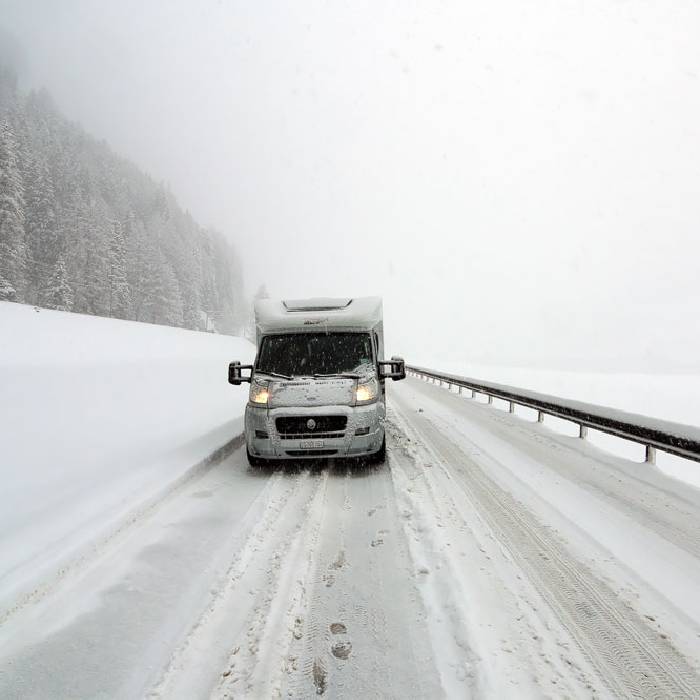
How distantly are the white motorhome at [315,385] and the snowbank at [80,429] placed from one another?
1368 millimetres

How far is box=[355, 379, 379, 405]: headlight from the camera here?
563 cm

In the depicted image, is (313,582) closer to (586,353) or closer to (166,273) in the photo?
(166,273)

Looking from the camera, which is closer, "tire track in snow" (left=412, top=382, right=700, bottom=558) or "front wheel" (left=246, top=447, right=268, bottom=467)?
"tire track in snow" (left=412, top=382, right=700, bottom=558)

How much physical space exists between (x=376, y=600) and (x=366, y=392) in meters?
3.15

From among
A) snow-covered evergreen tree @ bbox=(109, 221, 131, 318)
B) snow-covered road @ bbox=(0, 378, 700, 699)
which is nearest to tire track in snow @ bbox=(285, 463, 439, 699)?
snow-covered road @ bbox=(0, 378, 700, 699)

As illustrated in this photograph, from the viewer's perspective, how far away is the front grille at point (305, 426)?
546 cm

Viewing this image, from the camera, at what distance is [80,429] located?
273 inches

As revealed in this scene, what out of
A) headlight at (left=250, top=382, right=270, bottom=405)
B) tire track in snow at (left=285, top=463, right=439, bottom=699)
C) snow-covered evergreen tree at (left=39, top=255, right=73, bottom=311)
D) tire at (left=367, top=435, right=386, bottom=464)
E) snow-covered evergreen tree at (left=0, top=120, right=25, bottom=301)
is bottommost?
tire track in snow at (left=285, top=463, right=439, bottom=699)

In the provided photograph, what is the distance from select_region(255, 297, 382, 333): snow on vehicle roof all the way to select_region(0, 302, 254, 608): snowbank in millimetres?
2320

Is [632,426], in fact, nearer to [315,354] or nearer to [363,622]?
[315,354]

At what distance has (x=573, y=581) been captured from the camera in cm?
303

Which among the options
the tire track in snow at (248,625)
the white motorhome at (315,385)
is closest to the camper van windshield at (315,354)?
the white motorhome at (315,385)

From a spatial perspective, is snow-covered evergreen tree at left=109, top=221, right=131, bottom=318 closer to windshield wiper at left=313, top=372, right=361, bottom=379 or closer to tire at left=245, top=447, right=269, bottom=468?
tire at left=245, top=447, right=269, bottom=468

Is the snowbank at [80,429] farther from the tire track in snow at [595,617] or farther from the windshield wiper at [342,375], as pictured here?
the tire track in snow at [595,617]
